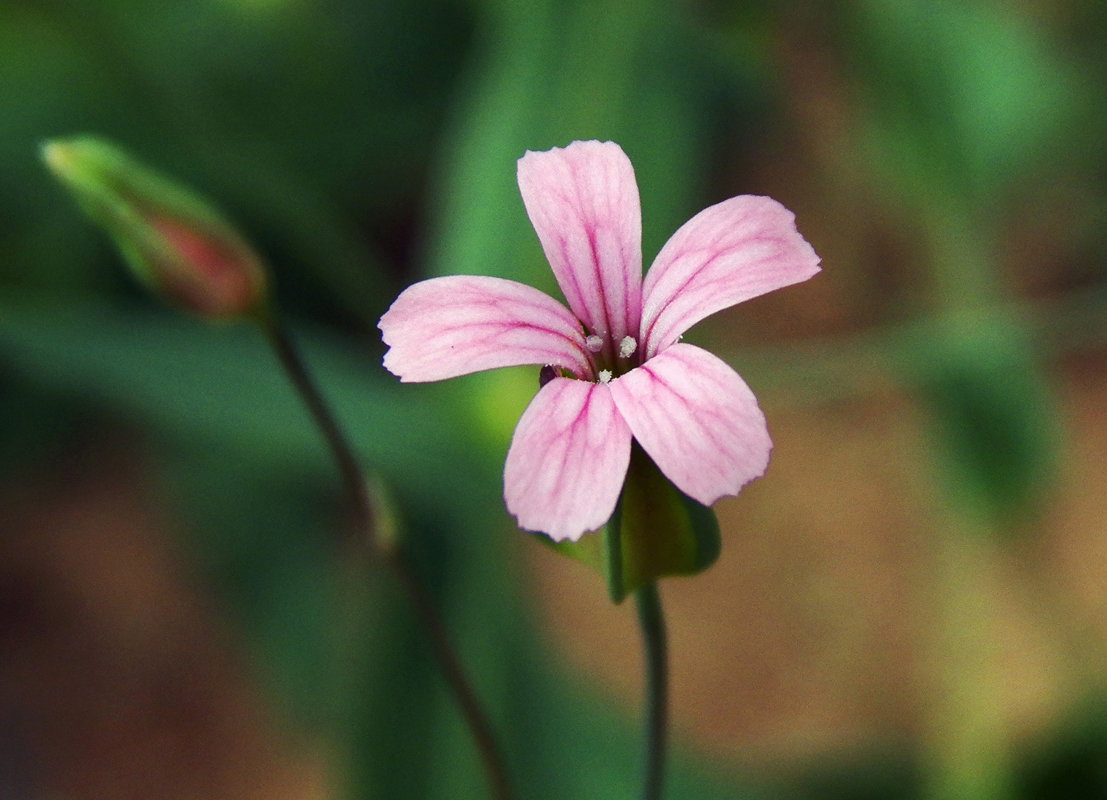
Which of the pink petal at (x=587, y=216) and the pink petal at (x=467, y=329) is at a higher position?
the pink petal at (x=587, y=216)

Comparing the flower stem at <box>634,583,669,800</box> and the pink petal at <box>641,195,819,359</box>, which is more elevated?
the pink petal at <box>641,195,819,359</box>

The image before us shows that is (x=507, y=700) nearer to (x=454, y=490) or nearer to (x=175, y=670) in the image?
(x=454, y=490)

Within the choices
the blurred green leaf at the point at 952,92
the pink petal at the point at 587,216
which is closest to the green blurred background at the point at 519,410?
the blurred green leaf at the point at 952,92

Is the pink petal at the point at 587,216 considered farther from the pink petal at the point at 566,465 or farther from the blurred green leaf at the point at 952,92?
the blurred green leaf at the point at 952,92

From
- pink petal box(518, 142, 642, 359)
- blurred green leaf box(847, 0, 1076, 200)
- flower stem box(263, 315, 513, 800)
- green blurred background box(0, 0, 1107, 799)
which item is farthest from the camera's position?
blurred green leaf box(847, 0, 1076, 200)

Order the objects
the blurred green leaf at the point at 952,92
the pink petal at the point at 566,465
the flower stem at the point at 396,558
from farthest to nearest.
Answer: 1. the blurred green leaf at the point at 952,92
2. the flower stem at the point at 396,558
3. the pink petal at the point at 566,465

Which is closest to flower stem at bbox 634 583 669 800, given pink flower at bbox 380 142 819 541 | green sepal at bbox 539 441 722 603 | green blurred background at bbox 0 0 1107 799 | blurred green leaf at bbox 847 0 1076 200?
green sepal at bbox 539 441 722 603

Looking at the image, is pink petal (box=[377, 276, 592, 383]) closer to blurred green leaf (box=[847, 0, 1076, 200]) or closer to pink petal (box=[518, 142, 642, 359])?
pink petal (box=[518, 142, 642, 359])
